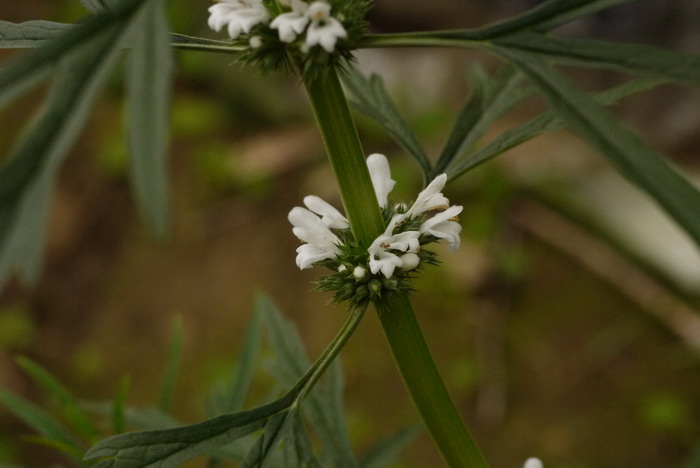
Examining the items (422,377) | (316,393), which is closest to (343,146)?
(422,377)

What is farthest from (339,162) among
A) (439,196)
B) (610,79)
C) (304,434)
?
(610,79)

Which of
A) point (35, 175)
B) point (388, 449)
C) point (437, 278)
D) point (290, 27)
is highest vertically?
point (437, 278)

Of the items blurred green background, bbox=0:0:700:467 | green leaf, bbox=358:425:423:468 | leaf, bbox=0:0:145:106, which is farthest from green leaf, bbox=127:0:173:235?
blurred green background, bbox=0:0:700:467

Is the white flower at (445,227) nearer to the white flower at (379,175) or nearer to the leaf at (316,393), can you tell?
the white flower at (379,175)

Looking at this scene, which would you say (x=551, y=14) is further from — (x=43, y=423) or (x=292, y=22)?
(x=43, y=423)

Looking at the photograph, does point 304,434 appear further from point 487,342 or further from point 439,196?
point 487,342
